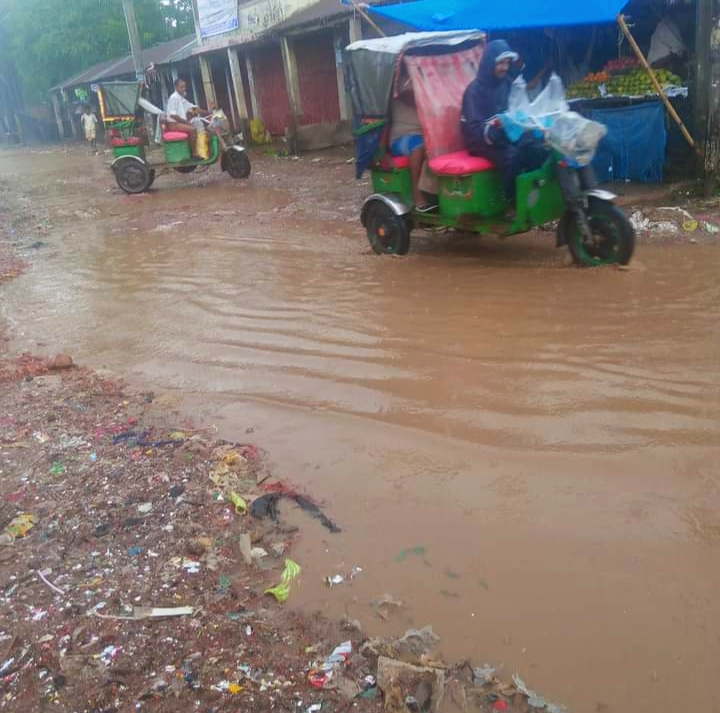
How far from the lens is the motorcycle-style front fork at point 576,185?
5895mm

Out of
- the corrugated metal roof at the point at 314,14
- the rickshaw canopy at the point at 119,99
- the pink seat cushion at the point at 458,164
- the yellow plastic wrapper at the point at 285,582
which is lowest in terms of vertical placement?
the yellow plastic wrapper at the point at 285,582

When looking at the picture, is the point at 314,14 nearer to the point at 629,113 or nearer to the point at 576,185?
the point at 629,113

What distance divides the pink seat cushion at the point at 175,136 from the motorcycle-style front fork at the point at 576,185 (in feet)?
32.3

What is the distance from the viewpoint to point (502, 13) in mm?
9320

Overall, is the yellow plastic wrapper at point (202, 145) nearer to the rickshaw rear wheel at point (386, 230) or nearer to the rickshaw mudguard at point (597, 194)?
the rickshaw rear wheel at point (386, 230)

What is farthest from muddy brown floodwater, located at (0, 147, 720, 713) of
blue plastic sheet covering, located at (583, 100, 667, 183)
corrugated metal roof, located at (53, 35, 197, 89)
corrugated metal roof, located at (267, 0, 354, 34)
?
corrugated metal roof, located at (53, 35, 197, 89)

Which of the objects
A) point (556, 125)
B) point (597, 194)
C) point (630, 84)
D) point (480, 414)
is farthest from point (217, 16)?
point (480, 414)

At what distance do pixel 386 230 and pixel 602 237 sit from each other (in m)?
2.26

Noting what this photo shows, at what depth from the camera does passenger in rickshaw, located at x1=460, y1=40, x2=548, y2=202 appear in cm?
606

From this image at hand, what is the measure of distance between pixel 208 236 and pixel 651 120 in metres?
5.92

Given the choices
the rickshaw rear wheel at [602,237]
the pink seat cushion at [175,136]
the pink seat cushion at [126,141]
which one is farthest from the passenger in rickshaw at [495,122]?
the pink seat cushion at [126,141]

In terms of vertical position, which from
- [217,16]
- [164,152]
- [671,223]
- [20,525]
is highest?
[217,16]

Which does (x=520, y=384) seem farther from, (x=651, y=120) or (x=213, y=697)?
(x=651, y=120)

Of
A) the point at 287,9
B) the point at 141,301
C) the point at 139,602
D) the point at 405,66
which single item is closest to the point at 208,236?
the point at 141,301
